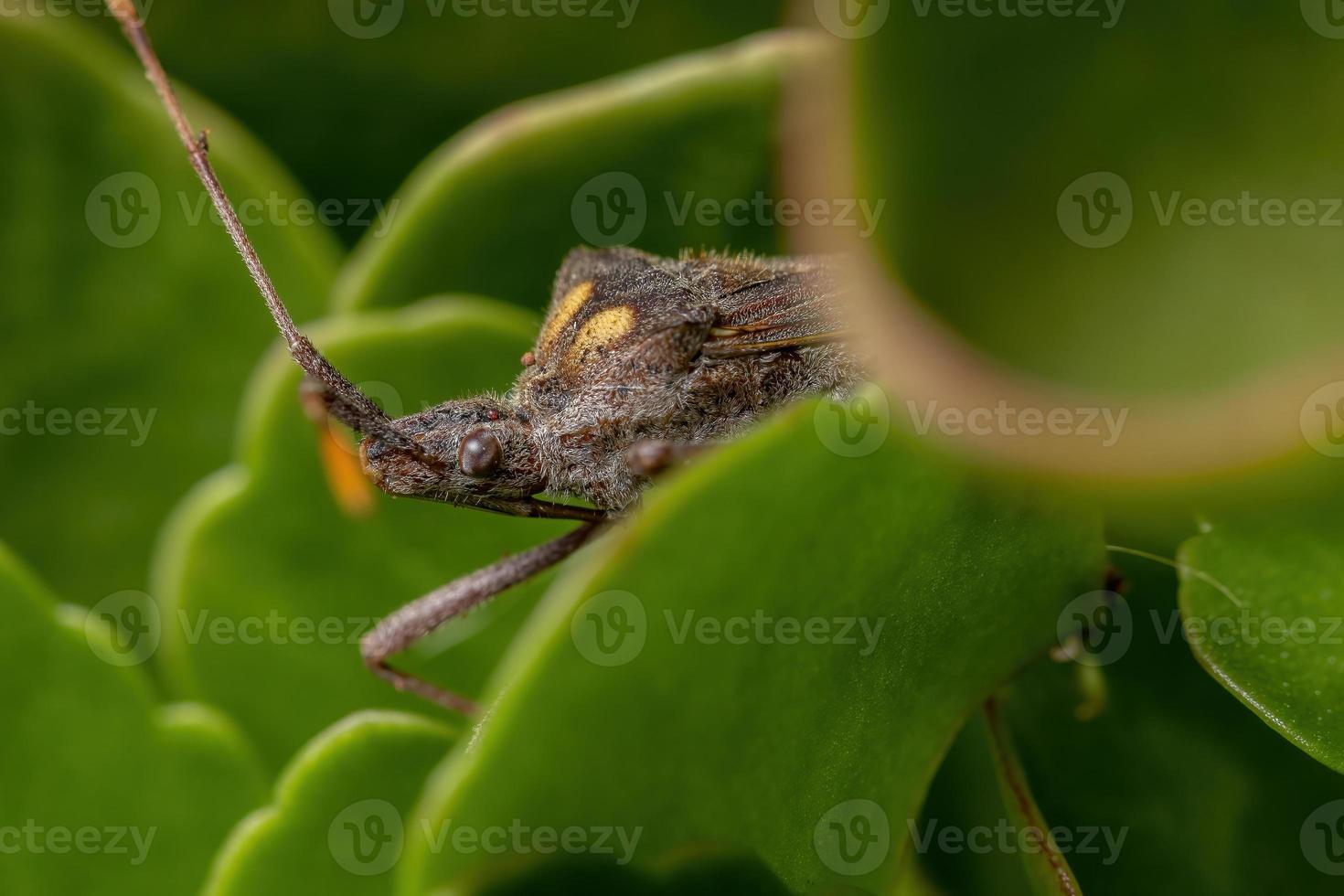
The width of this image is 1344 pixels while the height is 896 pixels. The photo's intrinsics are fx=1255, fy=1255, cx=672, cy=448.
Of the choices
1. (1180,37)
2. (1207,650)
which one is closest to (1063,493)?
(1207,650)

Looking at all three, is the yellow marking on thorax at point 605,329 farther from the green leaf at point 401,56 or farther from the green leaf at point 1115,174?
the green leaf at point 1115,174

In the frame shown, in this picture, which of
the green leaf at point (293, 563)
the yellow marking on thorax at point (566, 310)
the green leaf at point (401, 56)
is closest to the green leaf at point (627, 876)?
the green leaf at point (293, 563)

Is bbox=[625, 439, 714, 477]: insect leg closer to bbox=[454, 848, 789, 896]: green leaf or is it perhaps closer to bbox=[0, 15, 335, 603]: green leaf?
bbox=[0, 15, 335, 603]: green leaf

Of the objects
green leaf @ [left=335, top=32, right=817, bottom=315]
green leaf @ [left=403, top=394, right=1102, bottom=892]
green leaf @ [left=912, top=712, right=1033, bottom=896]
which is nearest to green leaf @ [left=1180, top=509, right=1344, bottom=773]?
green leaf @ [left=403, top=394, right=1102, bottom=892]

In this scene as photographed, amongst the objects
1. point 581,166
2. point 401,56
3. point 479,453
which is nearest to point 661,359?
point 479,453

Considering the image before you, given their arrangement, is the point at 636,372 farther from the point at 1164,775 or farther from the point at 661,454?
the point at 1164,775

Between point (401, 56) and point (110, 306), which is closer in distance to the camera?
point (110, 306)
